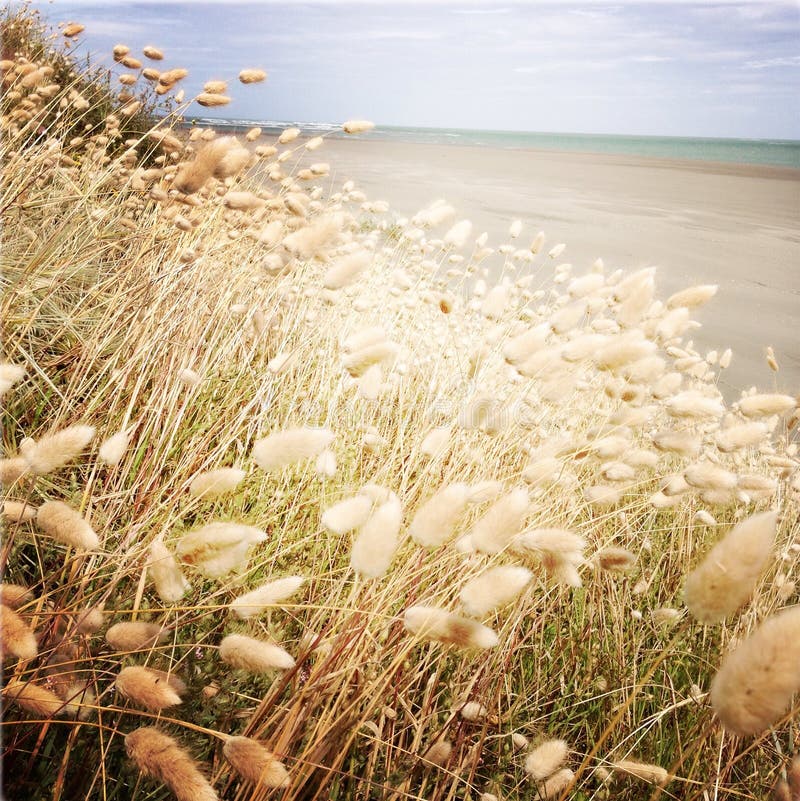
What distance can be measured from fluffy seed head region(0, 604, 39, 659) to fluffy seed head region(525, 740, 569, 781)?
767 millimetres

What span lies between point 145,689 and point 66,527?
0.89ft

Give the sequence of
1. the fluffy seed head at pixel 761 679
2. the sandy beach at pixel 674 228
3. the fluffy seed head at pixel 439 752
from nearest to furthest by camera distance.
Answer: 1. the fluffy seed head at pixel 761 679
2. the fluffy seed head at pixel 439 752
3. the sandy beach at pixel 674 228

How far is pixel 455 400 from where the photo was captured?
6.41 feet

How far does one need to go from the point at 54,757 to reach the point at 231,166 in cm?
130

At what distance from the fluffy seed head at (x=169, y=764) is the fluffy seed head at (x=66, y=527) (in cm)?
27

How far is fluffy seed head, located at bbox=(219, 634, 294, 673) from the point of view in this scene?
75 cm

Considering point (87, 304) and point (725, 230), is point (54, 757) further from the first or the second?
point (725, 230)

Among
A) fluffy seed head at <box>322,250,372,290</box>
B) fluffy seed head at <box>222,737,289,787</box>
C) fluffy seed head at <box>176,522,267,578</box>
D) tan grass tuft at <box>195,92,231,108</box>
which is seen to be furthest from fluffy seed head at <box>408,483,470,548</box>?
tan grass tuft at <box>195,92,231,108</box>

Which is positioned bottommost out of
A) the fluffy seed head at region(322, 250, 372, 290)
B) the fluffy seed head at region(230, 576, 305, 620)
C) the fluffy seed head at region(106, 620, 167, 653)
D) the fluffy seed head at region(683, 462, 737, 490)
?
the fluffy seed head at region(106, 620, 167, 653)

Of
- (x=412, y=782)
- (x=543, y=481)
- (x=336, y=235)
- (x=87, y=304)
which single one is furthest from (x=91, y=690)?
(x=87, y=304)

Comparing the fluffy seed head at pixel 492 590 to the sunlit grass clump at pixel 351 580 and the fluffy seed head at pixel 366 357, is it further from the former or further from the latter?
the fluffy seed head at pixel 366 357

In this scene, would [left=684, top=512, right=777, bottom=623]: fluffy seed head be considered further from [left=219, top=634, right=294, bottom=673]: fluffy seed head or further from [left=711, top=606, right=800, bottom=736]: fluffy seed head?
[left=219, top=634, right=294, bottom=673]: fluffy seed head

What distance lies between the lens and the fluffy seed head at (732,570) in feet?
2.23

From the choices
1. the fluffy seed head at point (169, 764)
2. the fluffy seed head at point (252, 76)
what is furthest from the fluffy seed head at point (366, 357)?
the fluffy seed head at point (252, 76)
